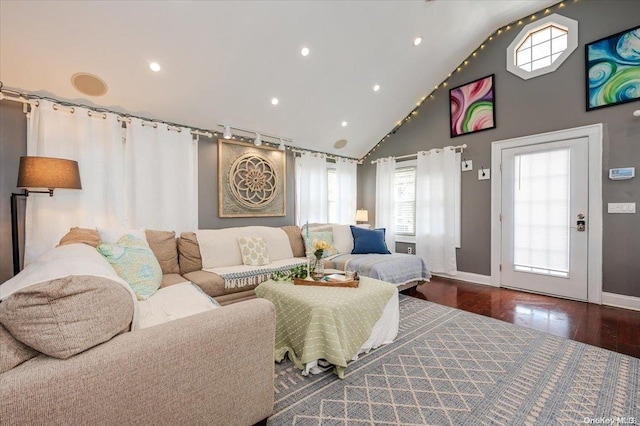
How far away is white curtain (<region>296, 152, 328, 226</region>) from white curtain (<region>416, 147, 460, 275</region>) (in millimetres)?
1673

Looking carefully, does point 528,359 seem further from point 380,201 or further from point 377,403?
point 380,201

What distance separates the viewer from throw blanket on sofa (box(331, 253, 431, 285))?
3.36 metres

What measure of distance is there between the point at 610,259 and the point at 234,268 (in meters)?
4.34

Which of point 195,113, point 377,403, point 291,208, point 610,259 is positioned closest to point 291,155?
point 291,208

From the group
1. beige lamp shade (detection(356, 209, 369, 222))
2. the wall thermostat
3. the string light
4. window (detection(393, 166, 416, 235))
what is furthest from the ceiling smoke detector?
the wall thermostat

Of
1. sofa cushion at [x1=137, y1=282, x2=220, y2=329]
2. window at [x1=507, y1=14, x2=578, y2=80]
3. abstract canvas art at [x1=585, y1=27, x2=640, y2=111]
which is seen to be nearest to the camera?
sofa cushion at [x1=137, y1=282, x2=220, y2=329]

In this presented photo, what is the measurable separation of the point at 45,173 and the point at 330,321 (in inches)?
105

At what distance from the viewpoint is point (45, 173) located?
2391mm

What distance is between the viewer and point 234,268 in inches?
126

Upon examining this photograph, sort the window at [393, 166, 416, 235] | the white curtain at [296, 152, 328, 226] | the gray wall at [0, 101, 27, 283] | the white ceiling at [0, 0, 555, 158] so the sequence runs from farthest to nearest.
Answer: the window at [393, 166, 416, 235] < the white curtain at [296, 152, 328, 226] < the gray wall at [0, 101, 27, 283] < the white ceiling at [0, 0, 555, 158]

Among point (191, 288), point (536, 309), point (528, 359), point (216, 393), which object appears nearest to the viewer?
point (216, 393)

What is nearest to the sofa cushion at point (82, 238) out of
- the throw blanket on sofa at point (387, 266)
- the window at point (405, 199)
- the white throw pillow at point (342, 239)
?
the throw blanket on sofa at point (387, 266)

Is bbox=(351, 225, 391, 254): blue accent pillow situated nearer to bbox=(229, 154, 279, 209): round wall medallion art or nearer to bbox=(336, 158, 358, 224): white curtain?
bbox=(336, 158, 358, 224): white curtain

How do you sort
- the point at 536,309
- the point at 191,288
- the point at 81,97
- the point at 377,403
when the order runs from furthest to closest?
the point at 536,309, the point at 81,97, the point at 191,288, the point at 377,403
